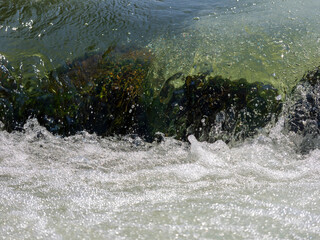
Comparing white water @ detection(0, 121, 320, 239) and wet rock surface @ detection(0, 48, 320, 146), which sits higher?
wet rock surface @ detection(0, 48, 320, 146)

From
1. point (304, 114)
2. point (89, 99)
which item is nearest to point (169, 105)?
point (89, 99)

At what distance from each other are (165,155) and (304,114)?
1232mm

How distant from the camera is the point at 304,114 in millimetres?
2969

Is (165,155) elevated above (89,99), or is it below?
below

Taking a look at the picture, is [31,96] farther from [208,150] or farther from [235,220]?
[235,220]

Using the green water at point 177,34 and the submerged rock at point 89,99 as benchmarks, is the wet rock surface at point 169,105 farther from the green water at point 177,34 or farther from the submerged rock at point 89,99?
the green water at point 177,34

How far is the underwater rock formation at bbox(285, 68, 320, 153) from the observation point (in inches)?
117

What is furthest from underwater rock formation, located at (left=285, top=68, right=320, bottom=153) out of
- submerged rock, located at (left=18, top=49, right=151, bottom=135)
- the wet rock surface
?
submerged rock, located at (left=18, top=49, right=151, bottom=135)

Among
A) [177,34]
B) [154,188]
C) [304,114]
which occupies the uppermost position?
[177,34]

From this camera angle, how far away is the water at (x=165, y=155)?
1897 mm

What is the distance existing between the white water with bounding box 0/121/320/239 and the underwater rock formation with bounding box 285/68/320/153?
126 millimetres

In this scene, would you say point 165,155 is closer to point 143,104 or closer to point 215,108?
point 143,104

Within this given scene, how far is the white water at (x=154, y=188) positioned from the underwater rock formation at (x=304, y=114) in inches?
5.0

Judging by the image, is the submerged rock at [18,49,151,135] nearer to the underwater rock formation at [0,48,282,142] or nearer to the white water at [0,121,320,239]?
the underwater rock formation at [0,48,282,142]
